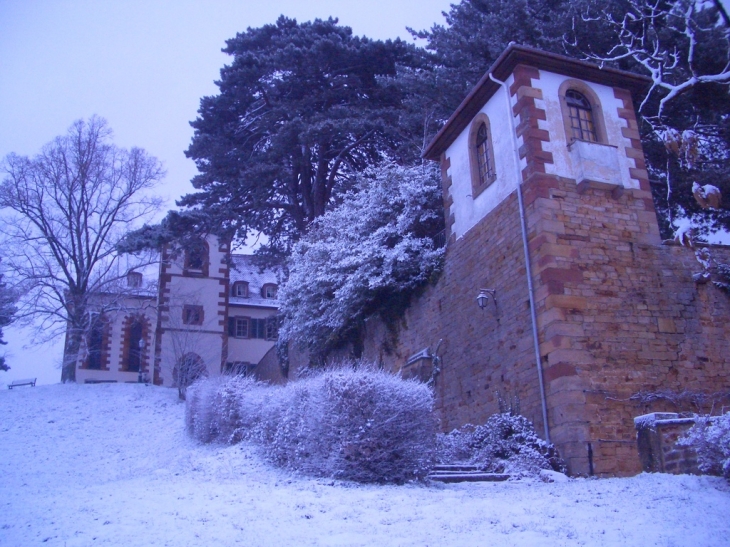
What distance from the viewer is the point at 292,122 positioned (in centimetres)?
2056

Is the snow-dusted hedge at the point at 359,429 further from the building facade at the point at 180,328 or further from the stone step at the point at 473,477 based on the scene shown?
the building facade at the point at 180,328

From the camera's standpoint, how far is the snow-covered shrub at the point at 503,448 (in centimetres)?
1009

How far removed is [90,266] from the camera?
86.9ft

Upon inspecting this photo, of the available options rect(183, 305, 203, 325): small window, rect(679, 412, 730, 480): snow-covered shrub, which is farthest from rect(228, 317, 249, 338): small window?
rect(679, 412, 730, 480): snow-covered shrub

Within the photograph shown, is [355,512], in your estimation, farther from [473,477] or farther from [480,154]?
[480,154]

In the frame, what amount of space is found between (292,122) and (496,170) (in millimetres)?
9251

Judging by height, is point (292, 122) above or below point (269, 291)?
above

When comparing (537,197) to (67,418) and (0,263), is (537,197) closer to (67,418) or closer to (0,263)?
(67,418)

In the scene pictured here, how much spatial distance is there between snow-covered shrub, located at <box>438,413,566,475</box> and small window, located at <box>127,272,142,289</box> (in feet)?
61.1

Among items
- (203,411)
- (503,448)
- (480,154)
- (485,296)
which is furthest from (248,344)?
(503,448)

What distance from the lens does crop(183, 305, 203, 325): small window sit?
3184cm

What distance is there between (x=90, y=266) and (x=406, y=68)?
49.0 feet

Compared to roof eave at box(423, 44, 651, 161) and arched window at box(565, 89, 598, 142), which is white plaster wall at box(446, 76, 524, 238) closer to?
roof eave at box(423, 44, 651, 161)

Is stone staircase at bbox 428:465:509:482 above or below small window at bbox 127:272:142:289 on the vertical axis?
below
